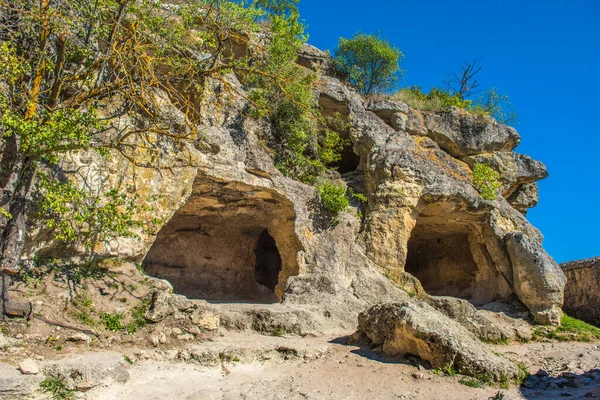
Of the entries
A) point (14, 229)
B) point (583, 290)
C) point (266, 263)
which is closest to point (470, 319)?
point (583, 290)

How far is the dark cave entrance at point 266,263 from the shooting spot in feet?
45.7

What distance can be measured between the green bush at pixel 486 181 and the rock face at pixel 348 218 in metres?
0.29

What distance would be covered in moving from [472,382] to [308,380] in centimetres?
208

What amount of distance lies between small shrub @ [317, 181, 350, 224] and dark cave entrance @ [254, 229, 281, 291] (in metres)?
3.76

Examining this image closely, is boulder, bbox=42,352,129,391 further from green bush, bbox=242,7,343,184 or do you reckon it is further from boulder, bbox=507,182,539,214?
boulder, bbox=507,182,539,214

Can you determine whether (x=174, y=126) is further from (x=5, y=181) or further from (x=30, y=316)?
(x=30, y=316)

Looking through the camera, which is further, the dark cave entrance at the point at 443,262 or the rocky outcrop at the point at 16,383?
the dark cave entrance at the point at 443,262

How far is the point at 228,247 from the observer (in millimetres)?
13508

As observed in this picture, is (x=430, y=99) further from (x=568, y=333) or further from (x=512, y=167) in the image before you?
(x=568, y=333)

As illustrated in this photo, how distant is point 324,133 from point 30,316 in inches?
347

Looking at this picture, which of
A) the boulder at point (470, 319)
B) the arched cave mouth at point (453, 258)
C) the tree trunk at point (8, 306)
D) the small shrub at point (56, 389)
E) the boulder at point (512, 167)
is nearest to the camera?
the small shrub at point (56, 389)

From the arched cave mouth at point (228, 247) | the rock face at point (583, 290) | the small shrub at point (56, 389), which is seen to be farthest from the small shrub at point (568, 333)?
the small shrub at point (56, 389)

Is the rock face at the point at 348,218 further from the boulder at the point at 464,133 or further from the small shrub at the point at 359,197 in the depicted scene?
the small shrub at the point at 359,197

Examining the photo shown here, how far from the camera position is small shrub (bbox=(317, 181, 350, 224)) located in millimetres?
10617
